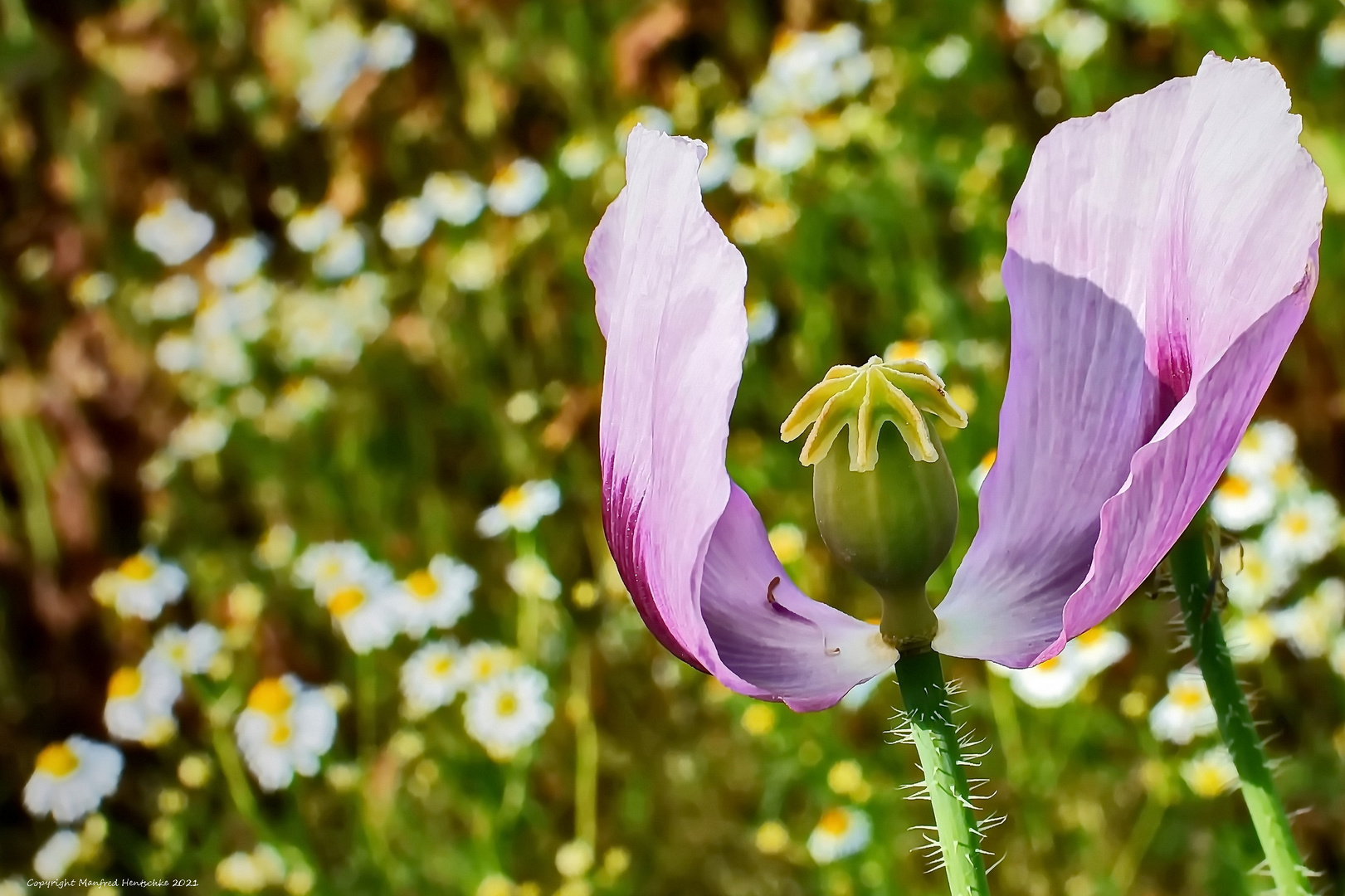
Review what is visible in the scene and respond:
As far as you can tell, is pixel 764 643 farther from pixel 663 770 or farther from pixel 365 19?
pixel 365 19

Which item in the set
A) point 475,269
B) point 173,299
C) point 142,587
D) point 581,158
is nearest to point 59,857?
point 142,587

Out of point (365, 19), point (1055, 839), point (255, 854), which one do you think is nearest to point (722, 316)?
point (1055, 839)

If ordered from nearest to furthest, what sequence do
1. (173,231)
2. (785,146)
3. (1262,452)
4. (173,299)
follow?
(1262,452) < (785,146) < (173,299) < (173,231)

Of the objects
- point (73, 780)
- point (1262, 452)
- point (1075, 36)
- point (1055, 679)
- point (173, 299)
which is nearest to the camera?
→ point (1055, 679)

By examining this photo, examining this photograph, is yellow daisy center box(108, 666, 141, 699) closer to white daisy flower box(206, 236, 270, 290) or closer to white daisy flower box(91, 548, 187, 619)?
white daisy flower box(91, 548, 187, 619)

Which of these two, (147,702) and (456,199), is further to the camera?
(456,199)

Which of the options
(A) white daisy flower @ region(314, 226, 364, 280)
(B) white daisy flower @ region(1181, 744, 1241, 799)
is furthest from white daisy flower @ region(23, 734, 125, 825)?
(B) white daisy flower @ region(1181, 744, 1241, 799)

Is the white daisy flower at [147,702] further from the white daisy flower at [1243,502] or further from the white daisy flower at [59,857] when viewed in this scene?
the white daisy flower at [1243,502]

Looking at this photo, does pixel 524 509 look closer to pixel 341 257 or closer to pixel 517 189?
pixel 517 189

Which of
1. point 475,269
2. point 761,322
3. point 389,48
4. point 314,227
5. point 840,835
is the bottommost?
point 840,835
